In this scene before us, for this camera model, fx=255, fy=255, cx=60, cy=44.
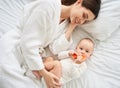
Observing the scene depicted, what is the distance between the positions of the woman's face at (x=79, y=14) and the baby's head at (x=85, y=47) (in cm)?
11

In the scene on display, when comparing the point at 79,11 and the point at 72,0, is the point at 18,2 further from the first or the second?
the point at 79,11

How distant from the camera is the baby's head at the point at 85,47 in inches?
55.5

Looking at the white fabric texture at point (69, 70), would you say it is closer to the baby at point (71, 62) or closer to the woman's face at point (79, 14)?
the baby at point (71, 62)

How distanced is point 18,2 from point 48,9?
1.57 feet

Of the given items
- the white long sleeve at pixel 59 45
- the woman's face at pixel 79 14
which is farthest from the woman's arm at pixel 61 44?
the woman's face at pixel 79 14

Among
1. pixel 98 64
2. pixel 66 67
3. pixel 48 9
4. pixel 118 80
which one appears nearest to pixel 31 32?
pixel 48 9

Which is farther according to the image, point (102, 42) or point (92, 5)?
point (102, 42)

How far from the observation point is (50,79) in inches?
51.2

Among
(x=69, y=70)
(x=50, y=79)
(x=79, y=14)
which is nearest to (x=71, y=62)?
(x=69, y=70)

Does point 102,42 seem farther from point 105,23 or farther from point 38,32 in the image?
point 38,32

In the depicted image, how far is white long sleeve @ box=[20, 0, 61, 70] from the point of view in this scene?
1296 millimetres

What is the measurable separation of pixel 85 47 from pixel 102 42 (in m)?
0.20

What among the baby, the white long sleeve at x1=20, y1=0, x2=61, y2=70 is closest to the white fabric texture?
the baby

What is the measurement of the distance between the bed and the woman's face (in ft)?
0.37
